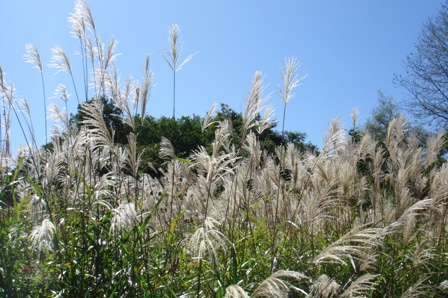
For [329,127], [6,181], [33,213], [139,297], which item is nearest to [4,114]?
[6,181]

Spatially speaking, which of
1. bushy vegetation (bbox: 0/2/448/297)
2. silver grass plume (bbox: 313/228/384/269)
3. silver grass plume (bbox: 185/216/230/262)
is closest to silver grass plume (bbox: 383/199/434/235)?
bushy vegetation (bbox: 0/2/448/297)

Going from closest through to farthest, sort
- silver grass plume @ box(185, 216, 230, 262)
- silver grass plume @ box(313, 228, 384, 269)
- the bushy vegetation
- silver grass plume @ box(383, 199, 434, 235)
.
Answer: silver grass plume @ box(185, 216, 230, 262)
silver grass plume @ box(313, 228, 384, 269)
the bushy vegetation
silver grass plume @ box(383, 199, 434, 235)

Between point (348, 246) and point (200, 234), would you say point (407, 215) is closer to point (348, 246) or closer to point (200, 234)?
point (348, 246)

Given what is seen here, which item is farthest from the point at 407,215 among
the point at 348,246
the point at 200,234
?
the point at 200,234

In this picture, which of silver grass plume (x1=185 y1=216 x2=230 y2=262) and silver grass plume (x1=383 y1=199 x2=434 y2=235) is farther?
silver grass plume (x1=383 y1=199 x2=434 y2=235)

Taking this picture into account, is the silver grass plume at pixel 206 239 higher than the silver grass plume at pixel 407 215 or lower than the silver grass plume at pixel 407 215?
lower

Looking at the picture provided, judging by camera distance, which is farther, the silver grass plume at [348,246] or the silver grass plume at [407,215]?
the silver grass plume at [407,215]

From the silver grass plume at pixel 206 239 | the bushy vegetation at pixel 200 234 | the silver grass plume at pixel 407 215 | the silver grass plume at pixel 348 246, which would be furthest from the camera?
the silver grass plume at pixel 407 215

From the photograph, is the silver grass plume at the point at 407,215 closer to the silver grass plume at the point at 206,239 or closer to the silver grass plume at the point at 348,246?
the silver grass plume at the point at 348,246

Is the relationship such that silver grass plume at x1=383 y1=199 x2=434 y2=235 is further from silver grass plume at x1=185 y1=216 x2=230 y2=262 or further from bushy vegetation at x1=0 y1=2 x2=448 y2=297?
silver grass plume at x1=185 y1=216 x2=230 y2=262

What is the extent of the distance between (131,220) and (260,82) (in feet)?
5.10

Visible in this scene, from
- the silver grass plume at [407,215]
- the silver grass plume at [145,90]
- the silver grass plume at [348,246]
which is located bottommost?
the silver grass plume at [348,246]

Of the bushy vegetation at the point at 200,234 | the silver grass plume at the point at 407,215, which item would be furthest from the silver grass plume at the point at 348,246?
the silver grass plume at the point at 407,215

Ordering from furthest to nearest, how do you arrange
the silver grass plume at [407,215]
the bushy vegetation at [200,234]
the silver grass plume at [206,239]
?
the silver grass plume at [407,215] < the bushy vegetation at [200,234] < the silver grass plume at [206,239]
